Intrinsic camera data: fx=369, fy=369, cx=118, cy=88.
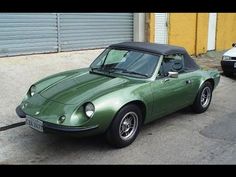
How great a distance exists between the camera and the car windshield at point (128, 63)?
231 inches

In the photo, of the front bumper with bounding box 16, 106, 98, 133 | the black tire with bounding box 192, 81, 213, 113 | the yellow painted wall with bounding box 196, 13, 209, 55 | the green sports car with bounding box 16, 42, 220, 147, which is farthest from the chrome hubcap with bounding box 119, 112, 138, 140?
the yellow painted wall with bounding box 196, 13, 209, 55

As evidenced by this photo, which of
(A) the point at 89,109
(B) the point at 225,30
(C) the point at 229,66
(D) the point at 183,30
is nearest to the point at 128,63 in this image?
(A) the point at 89,109

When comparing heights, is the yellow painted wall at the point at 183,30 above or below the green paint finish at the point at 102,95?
above

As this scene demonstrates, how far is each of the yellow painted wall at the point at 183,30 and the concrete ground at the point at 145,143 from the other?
6.15m

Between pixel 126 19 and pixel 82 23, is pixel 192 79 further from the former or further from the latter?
pixel 126 19

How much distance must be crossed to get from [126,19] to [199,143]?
23.4 ft

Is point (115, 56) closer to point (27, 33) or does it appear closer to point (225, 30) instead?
point (27, 33)

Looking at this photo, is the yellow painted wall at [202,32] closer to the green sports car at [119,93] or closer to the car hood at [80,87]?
the green sports car at [119,93]

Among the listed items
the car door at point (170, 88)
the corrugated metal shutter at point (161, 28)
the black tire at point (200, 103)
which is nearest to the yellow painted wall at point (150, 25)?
the corrugated metal shutter at point (161, 28)

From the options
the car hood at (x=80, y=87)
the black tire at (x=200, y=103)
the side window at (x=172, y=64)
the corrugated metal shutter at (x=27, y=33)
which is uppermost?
the corrugated metal shutter at (x=27, y=33)

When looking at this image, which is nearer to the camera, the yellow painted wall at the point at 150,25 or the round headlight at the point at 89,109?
the round headlight at the point at 89,109

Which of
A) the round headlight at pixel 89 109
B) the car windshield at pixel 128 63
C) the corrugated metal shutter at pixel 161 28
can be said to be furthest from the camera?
the corrugated metal shutter at pixel 161 28

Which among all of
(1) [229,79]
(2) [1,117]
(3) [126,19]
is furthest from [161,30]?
(2) [1,117]

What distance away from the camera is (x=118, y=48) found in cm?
644
